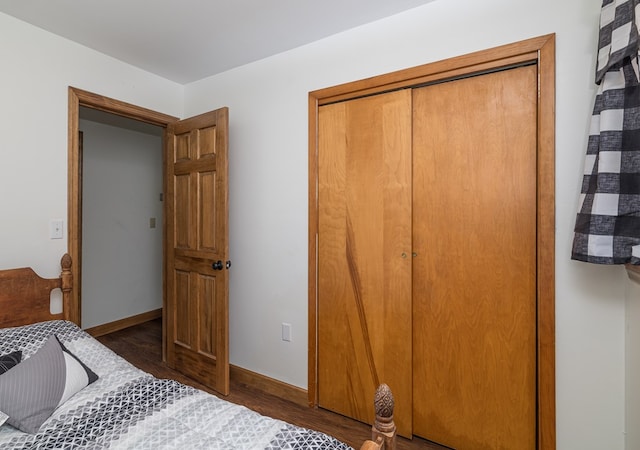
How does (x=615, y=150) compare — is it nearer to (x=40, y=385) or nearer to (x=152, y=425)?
(x=152, y=425)

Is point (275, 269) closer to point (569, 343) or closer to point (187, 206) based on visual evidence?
point (187, 206)

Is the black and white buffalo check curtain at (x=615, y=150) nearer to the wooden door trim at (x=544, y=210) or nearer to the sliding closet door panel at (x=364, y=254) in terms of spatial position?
the wooden door trim at (x=544, y=210)

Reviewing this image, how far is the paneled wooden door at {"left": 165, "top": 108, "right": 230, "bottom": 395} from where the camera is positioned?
2.38 meters

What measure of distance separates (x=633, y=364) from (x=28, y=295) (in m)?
3.00

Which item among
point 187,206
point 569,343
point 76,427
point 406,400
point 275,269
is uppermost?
point 187,206

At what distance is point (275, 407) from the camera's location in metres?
2.27

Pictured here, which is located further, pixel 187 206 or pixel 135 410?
pixel 187 206

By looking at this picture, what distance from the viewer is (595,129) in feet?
4.53

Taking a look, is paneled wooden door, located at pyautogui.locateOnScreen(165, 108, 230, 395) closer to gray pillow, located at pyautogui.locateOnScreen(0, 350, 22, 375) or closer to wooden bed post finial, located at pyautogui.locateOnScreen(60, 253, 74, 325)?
wooden bed post finial, located at pyautogui.locateOnScreen(60, 253, 74, 325)

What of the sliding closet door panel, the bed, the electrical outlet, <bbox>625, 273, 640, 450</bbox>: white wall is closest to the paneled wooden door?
the electrical outlet

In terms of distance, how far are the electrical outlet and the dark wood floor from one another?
43cm

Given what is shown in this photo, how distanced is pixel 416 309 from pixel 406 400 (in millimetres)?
537

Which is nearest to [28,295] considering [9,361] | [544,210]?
[9,361]

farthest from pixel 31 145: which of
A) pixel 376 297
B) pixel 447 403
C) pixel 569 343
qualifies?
pixel 569 343
